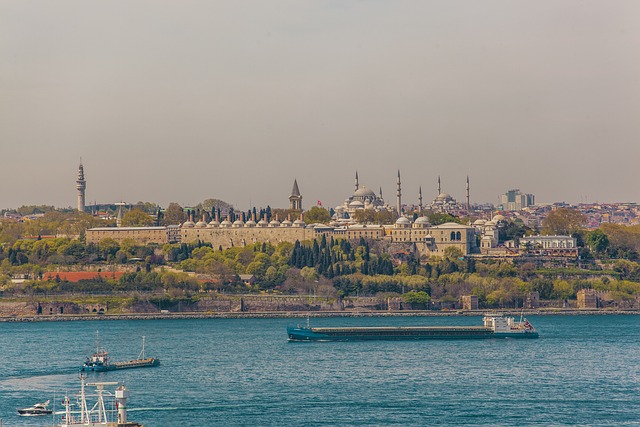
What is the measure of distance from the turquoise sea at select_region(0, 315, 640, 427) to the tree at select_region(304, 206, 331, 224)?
45718 millimetres

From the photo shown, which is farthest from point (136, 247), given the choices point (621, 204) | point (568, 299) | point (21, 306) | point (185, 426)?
point (621, 204)

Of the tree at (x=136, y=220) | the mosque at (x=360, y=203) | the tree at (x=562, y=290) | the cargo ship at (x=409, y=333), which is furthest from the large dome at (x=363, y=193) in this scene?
the cargo ship at (x=409, y=333)

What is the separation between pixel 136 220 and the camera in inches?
4444

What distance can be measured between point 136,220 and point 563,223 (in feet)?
107

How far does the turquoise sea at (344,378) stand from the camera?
123ft

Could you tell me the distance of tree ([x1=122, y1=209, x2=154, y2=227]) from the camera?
367 feet

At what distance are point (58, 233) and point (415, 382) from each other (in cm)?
7026

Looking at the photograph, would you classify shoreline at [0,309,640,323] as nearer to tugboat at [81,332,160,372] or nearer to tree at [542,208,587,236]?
tugboat at [81,332,160,372]

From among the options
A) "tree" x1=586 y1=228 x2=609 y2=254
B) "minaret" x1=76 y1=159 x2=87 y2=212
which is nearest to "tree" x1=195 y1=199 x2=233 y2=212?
"minaret" x1=76 y1=159 x2=87 y2=212

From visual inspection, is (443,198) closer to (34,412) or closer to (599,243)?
(599,243)

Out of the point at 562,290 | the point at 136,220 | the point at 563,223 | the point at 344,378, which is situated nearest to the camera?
the point at 344,378

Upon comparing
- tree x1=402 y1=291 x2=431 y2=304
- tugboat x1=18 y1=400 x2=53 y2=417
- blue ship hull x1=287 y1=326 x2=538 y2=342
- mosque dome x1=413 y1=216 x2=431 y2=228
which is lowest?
tugboat x1=18 y1=400 x2=53 y2=417

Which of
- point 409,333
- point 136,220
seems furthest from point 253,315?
point 136,220

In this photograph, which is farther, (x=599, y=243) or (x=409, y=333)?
(x=599, y=243)
